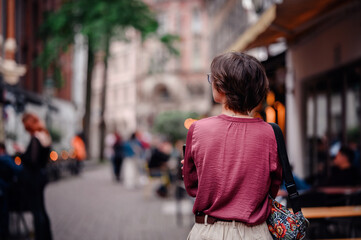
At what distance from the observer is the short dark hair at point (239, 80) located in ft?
7.58

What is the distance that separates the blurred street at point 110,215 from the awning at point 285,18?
11.5 ft

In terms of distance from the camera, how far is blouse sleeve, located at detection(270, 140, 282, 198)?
2.32 metres

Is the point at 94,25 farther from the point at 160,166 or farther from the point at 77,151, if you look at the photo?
the point at 160,166

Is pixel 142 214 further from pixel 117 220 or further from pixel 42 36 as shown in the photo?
pixel 42 36

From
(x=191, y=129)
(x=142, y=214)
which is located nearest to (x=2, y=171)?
(x=142, y=214)

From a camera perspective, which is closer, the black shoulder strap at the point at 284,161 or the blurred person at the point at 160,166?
the black shoulder strap at the point at 284,161

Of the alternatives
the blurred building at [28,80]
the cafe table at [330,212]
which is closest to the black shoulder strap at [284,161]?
the cafe table at [330,212]

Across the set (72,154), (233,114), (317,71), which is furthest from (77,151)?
(233,114)

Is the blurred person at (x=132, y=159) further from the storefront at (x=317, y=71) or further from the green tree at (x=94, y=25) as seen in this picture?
the green tree at (x=94, y=25)

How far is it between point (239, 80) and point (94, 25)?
18635 mm

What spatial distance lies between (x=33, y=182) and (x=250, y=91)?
14.7ft

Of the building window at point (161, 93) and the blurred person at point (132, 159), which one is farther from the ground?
the building window at point (161, 93)

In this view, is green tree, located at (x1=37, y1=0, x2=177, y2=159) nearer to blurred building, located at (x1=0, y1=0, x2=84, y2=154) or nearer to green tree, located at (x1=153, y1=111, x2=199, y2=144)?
blurred building, located at (x1=0, y1=0, x2=84, y2=154)

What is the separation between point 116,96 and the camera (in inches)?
2798
